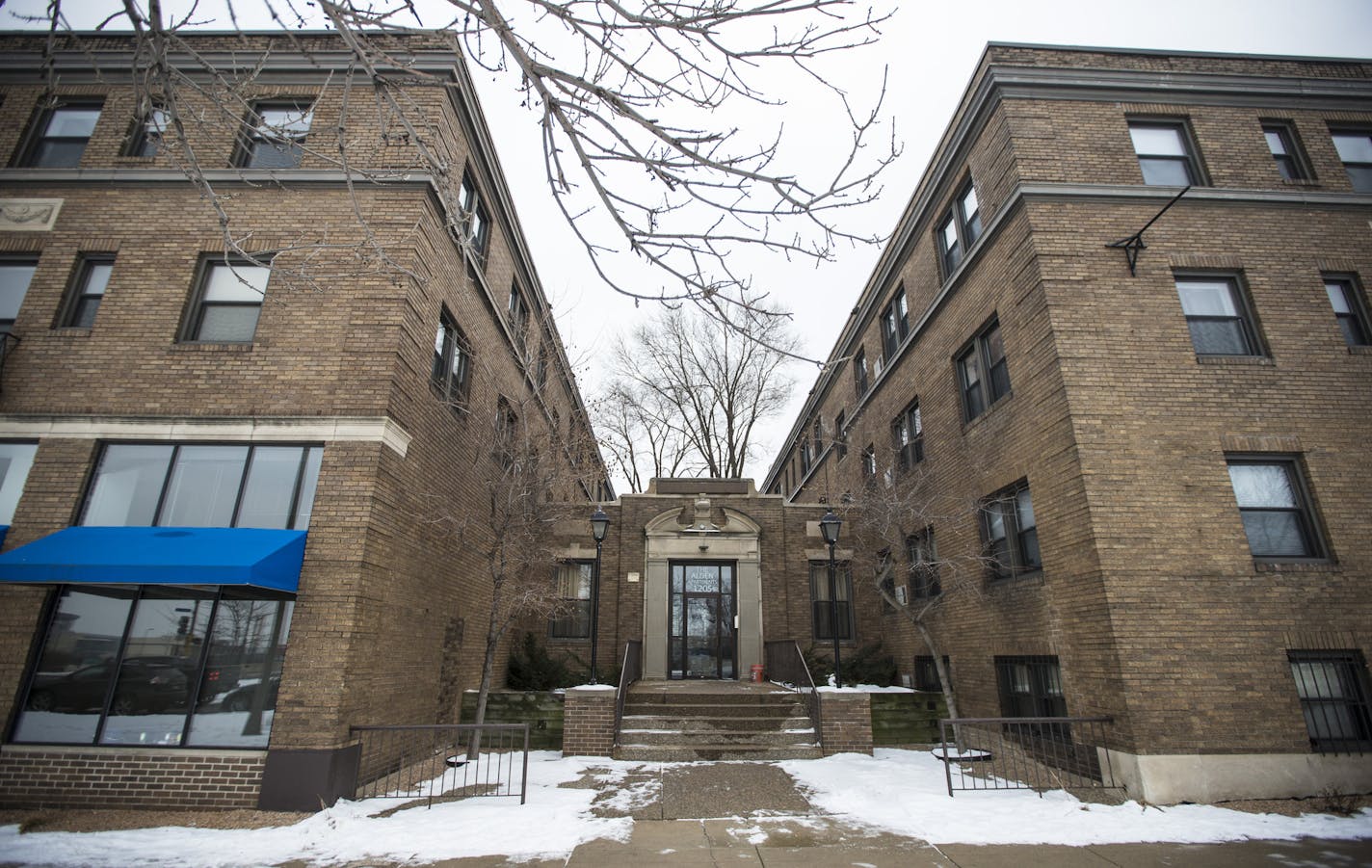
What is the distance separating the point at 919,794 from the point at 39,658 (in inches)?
435

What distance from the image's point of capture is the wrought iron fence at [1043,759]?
26.6ft

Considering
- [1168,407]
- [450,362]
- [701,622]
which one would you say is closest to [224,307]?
[450,362]

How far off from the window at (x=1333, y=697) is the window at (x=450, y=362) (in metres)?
13.1

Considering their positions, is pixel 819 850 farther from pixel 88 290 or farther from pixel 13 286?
pixel 13 286

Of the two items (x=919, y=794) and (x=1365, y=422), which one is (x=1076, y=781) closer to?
(x=919, y=794)

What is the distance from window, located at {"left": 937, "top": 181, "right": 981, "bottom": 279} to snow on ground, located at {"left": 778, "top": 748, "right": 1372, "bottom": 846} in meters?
9.19

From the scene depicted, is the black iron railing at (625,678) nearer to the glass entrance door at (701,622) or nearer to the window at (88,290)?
the glass entrance door at (701,622)

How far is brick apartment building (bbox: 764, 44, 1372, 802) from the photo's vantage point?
320 inches

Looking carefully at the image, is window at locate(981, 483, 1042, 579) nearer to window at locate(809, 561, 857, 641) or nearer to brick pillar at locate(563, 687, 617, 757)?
brick pillar at locate(563, 687, 617, 757)

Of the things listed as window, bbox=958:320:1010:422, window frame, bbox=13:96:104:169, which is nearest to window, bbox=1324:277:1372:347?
window, bbox=958:320:1010:422

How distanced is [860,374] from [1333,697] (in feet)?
42.4

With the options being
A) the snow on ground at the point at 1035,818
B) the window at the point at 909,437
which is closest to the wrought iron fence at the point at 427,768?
the snow on ground at the point at 1035,818

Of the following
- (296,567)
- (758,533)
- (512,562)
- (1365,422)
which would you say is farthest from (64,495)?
(1365,422)

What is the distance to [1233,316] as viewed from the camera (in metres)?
10.1
